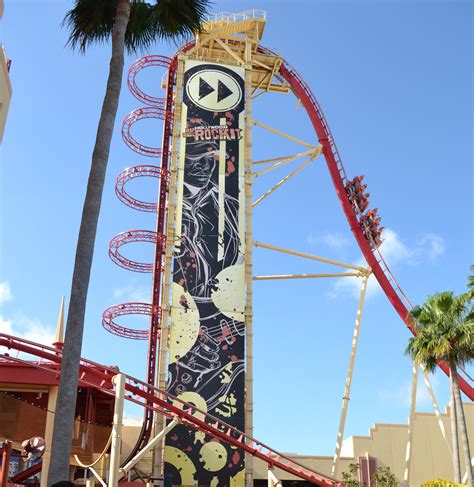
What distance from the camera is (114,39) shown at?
16312mm

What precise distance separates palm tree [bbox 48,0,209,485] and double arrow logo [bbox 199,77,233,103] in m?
20.7

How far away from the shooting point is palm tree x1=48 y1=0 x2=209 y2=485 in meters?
12.3

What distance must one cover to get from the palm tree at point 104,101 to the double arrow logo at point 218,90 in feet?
67.9

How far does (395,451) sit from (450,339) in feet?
30.9

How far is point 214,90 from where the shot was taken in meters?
38.8

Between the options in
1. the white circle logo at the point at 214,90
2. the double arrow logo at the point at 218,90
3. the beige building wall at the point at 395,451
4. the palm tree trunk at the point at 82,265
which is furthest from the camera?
the double arrow logo at the point at 218,90

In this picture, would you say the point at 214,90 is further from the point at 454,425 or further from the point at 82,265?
the point at 82,265

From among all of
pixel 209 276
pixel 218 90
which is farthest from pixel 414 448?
pixel 218 90

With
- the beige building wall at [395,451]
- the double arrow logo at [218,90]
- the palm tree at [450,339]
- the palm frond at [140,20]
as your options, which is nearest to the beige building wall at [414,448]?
the beige building wall at [395,451]

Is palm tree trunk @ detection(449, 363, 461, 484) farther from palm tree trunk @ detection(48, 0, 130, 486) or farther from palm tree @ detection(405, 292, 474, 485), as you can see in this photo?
palm tree trunk @ detection(48, 0, 130, 486)

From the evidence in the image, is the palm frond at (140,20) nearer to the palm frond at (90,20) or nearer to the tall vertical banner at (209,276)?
the palm frond at (90,20)

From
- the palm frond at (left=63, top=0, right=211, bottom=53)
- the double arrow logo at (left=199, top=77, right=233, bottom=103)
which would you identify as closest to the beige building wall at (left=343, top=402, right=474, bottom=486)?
the double arrow logo at (left=199, top=77, right=233, bottom=103)

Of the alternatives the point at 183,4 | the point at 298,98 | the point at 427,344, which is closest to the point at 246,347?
the point at 427,344

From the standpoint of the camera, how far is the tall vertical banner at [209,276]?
30812mm
